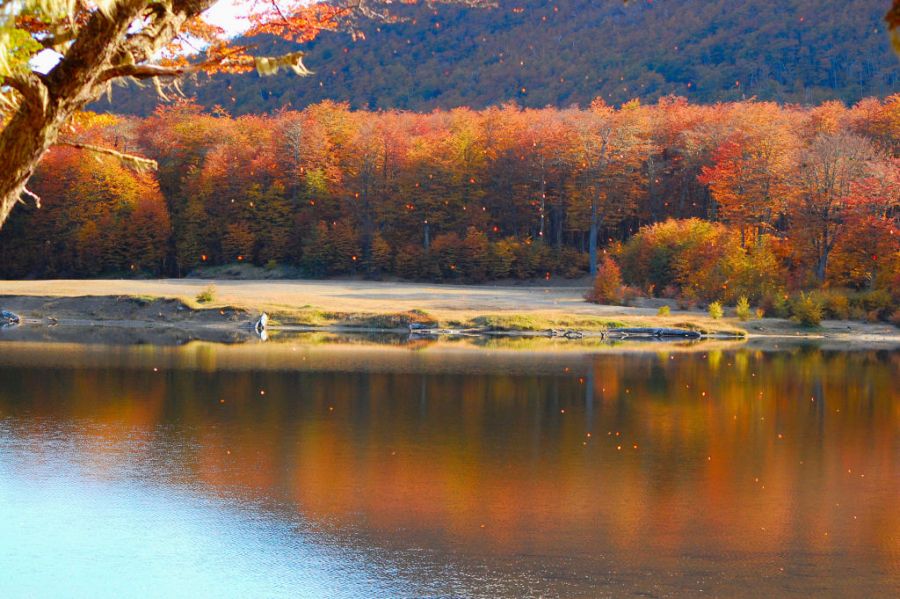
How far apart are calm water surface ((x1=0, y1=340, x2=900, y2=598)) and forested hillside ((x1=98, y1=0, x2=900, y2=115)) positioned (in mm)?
75963

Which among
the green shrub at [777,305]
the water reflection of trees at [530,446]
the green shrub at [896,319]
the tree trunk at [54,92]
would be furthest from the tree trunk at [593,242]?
the tree trunk at [54,92]

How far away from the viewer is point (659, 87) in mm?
104312

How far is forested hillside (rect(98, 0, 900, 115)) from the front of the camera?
4099 inches

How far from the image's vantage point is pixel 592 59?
113875mm

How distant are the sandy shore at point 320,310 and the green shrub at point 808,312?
1.37 feet

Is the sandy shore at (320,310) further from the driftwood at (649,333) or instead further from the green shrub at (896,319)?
the driftwood at (649,333)

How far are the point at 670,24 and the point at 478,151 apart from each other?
5976 cm

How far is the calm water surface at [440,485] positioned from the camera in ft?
31.0

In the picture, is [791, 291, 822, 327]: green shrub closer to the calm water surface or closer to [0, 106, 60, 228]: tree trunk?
the calm water surface

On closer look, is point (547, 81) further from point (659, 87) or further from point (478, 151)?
point (478, 151)

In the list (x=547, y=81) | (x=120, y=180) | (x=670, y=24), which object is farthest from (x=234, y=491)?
(x=670, y=24)

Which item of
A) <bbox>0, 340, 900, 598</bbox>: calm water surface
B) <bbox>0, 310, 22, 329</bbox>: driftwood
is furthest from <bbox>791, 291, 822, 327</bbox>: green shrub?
<bbox>0, 310, 22, 329</bbox>: driftwood

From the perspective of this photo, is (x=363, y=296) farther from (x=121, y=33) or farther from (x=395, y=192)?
(x=121, y=33)

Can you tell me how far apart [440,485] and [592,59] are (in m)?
107
